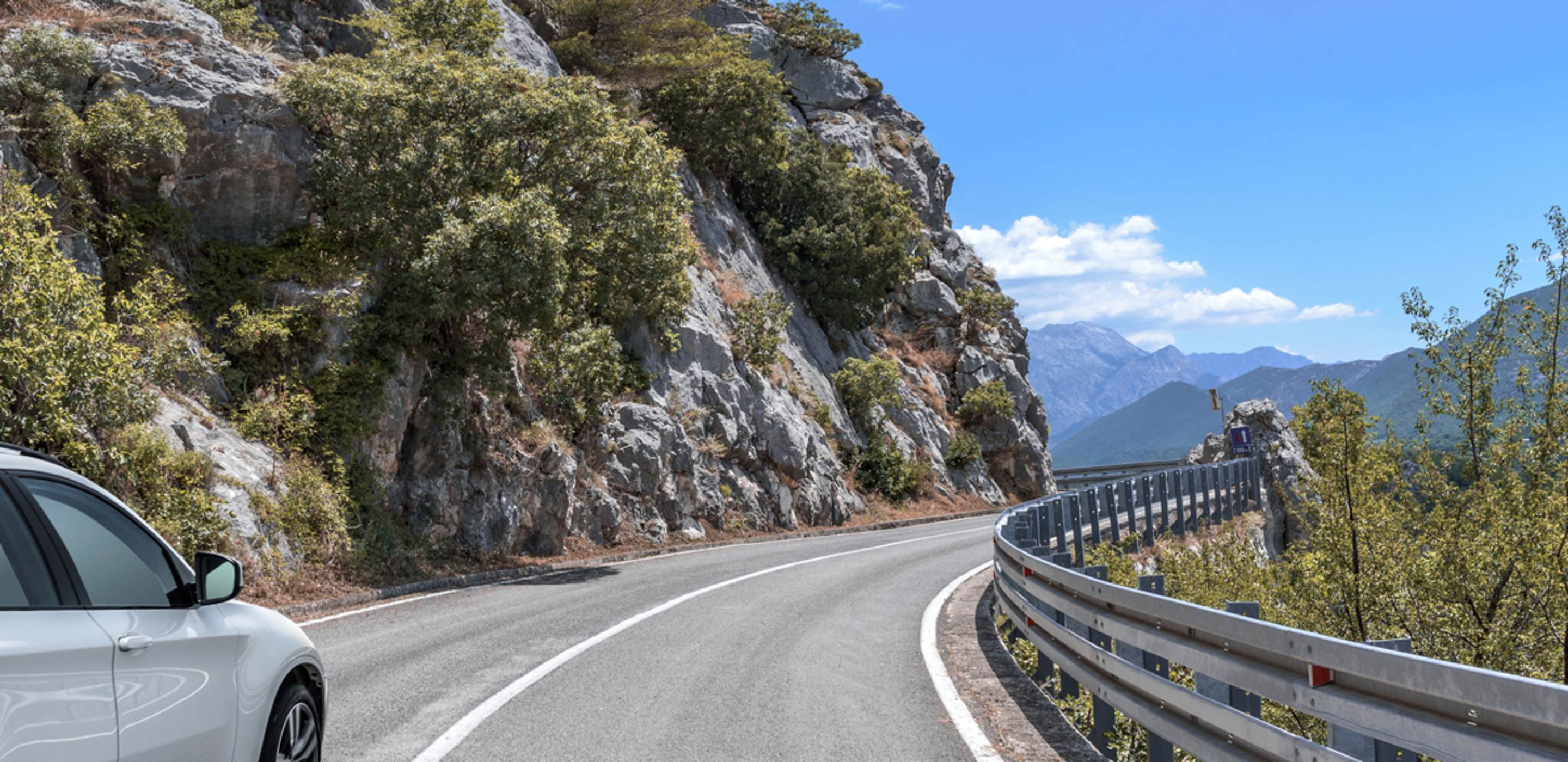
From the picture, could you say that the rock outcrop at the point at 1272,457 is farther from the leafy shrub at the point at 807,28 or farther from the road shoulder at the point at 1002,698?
the leafy shrub at the point at 807,28

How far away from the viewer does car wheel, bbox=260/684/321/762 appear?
430 centimetres

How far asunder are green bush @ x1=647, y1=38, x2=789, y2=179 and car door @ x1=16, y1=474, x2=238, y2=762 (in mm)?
34445

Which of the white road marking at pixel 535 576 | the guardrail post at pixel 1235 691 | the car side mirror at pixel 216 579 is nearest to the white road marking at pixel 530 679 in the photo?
the car side mirror at pixel 216 579

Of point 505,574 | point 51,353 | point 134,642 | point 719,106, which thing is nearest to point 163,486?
point 51,353

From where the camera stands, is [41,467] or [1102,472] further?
[1102,472]

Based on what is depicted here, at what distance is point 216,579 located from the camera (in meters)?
3.92

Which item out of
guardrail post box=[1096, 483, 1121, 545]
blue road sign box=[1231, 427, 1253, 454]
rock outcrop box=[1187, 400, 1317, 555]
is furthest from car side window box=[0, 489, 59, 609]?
blue road sign box=[1231, 427, 1253, 454]

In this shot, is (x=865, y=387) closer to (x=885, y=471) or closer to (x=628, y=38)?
(x=885, y=471)

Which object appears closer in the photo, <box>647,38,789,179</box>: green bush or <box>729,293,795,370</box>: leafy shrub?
<box>729,293,795,370</box>: leafy shrub

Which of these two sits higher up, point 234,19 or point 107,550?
point 234,19

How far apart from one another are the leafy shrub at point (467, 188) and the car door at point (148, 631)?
39.7 ft

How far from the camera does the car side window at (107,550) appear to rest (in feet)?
11.0

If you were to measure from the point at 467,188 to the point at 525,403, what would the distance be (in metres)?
4.50

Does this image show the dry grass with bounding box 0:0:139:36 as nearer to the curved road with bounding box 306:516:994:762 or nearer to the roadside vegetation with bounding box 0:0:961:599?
the roadside vegetation with bounding box 0:0:961:599
